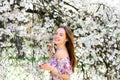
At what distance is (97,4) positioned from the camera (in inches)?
211

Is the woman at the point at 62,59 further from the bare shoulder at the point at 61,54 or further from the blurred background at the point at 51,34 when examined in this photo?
the blurred background at the point at 51,34

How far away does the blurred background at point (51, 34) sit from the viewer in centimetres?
505

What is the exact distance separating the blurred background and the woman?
1.30m

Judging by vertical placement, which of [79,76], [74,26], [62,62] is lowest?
[79,76]

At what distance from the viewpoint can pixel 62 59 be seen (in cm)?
361

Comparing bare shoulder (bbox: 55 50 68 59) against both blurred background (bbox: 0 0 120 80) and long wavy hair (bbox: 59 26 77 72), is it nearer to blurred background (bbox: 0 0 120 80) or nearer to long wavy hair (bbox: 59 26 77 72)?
long wavy hair (bbox: 59 26 77 72)

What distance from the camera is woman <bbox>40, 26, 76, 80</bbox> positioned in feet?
11.6

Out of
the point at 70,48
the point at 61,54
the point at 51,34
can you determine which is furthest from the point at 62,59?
the point at 51,34

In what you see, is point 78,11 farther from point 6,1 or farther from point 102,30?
point 6,1

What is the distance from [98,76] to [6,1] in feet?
4.86

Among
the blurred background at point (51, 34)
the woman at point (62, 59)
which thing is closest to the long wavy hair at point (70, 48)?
the woman at point (62, 59)

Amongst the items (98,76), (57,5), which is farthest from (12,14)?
(98,76)

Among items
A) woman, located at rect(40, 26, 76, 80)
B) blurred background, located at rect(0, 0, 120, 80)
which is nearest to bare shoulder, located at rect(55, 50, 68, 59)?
woman, located at rect(40, 26, 76, 80)

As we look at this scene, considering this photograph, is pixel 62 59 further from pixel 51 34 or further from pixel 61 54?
pixel 51 34
